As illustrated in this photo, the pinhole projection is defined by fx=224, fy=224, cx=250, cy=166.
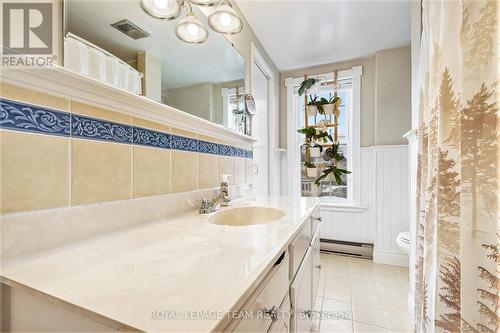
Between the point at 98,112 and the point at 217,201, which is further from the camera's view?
the point at 217,201

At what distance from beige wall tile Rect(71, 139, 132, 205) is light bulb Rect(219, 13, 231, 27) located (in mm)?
899

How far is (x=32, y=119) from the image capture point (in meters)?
0.56

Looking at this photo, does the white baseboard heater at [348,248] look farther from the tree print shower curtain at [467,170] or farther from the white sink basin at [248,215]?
the tree print shower curtain at [467,170]

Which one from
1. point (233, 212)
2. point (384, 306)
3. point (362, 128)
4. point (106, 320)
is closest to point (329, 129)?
point (362, 128)

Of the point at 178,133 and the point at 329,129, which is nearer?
the point at 178,133

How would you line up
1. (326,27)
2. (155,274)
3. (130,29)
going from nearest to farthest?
1. (155,274)
2. (130,29)
3. (326,27)

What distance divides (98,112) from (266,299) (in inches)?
29.1

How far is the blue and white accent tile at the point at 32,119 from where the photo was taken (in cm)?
52

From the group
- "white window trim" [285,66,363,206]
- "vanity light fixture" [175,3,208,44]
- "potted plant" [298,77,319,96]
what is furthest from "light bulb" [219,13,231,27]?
"white window trim" [285,66,363,206]

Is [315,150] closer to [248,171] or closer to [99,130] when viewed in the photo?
[248,171]

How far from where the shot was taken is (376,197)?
Answer: 256 centimetres

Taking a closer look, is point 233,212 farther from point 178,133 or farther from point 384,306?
point 384,306

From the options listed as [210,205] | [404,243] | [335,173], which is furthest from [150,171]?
[335,173]

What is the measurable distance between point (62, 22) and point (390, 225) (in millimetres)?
2973
